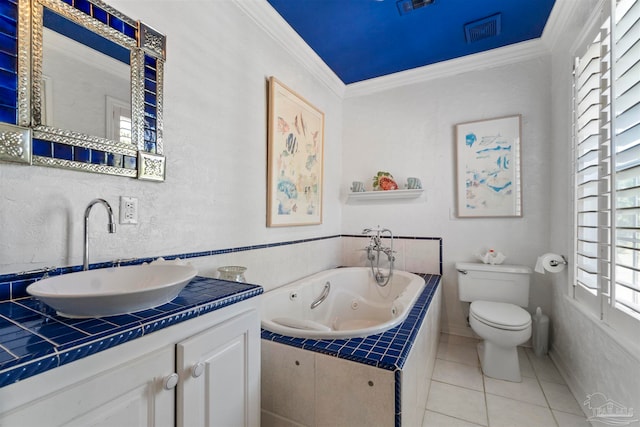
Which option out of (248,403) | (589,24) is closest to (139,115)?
(248,403)

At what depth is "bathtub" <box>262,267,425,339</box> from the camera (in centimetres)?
193

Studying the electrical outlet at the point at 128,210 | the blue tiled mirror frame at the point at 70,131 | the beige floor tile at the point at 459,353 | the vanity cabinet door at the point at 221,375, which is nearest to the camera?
the vanity cabinet door at the point at 221,375

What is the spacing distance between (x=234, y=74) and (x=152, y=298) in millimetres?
1494

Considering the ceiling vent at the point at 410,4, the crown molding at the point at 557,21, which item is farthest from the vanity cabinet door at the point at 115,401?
the crown molding at the point at 557,21

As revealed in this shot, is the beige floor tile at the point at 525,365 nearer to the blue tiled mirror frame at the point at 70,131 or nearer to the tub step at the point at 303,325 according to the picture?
the tub step at the point at 303,325

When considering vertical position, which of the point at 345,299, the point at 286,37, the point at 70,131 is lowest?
the point at 345,299

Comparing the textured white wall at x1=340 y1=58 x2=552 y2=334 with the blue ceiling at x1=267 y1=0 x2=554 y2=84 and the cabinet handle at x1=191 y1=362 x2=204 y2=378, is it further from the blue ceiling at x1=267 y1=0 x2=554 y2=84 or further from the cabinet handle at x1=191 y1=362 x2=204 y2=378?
the cabinet handle at x1=191 y1=362 x2=204 y2=378

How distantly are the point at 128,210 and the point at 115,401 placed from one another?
816 mm

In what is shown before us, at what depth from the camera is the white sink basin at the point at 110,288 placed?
0.74 m

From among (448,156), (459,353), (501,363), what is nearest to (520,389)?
(501,363)

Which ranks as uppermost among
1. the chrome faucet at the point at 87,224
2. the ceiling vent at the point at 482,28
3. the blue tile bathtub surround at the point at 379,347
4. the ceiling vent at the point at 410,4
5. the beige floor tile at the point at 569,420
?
the ceiling vent at the point at 482,28

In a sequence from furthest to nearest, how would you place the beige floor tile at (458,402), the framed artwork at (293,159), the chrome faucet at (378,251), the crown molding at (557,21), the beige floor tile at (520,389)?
the chrome faucet at (378,251)
the framed artwork at (293,159)
the crown molding at (557,21)
the beige floor tile at (520,389)
the beige floor tile at (458,402)

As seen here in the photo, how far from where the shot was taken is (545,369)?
2.11 m

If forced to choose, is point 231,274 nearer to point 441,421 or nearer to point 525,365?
point 441,421
